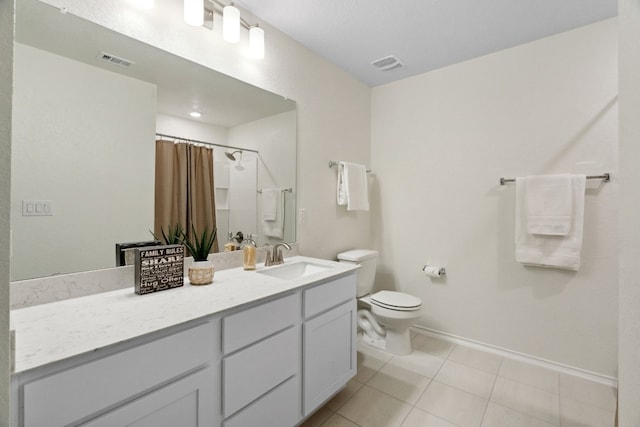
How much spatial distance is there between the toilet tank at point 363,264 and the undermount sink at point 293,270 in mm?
547

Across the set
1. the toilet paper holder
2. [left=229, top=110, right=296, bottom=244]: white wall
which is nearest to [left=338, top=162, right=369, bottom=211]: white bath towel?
[left=229, top=110, right=296, bottom=244]: white wall

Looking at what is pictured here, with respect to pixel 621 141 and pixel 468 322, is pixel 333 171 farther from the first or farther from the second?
pixel 621 141

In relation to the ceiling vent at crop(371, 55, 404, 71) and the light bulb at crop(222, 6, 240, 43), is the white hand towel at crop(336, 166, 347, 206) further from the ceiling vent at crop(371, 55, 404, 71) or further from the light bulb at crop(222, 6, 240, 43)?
the light bulb at crop(222, 6, 240, 43)

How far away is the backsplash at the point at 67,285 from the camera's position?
3.64 feet

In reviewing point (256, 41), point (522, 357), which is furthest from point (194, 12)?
point (522, 357)

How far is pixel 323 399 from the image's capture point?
1.60m

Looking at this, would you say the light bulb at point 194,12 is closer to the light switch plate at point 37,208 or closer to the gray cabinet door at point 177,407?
the light switch plate at point 37,208

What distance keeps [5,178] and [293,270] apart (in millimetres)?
1658

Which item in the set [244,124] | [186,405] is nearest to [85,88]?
[244,124]

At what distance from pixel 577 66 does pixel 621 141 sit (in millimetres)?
2047

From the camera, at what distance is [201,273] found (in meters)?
1.43

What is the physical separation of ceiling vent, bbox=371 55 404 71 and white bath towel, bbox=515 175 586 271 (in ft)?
4.58

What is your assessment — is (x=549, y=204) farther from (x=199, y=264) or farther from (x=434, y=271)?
(x=199, y=264)

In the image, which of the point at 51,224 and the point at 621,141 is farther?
the point at 51,224
